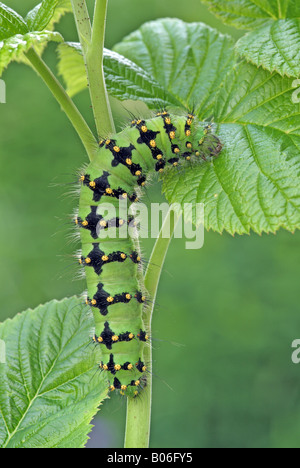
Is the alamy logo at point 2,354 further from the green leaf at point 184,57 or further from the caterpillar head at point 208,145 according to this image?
the green leaf at point 184,57

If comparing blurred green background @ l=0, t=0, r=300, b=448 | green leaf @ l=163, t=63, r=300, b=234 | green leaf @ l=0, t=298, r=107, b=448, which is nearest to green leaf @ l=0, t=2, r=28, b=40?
green leaf @ l=163, t=63, r=300, b=234

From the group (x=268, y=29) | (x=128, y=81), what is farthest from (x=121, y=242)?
(x=268, y=29)

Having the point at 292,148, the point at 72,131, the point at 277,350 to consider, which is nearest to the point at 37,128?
the point at 72,131

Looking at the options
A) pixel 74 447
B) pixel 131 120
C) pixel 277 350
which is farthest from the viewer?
pixel 277 350

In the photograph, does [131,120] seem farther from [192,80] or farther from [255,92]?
[255,92]

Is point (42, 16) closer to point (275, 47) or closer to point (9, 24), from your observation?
point (9, 24)
